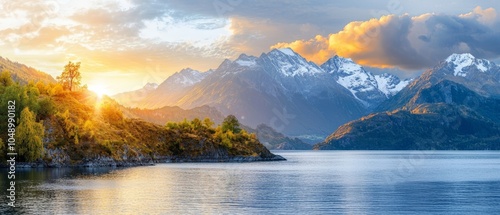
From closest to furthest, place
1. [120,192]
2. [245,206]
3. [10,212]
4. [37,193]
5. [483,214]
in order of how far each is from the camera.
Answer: [10,212], [483,214], [245,206], [37,193], [120,192]

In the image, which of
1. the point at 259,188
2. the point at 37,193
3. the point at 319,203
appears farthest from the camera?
the point at 259,188

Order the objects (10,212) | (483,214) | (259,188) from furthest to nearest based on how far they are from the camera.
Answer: (259,188), (483,214), (10,212)

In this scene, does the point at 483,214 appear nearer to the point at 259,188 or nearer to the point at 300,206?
the point at 300,206

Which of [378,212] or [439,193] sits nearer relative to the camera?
[378,212]

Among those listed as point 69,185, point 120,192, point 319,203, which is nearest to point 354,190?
point 319,203

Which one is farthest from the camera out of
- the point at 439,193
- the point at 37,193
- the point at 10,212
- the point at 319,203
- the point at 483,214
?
the point at 439,193

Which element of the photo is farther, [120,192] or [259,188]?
[259,188]

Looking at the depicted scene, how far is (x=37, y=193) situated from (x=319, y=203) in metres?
55.9

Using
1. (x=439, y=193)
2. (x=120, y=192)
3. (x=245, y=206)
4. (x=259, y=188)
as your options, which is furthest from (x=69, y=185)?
(x=439, y=193)

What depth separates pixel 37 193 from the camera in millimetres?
114625

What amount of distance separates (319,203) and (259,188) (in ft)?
112

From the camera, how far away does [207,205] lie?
101 metres

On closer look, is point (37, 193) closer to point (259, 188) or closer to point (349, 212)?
point (259, 188)

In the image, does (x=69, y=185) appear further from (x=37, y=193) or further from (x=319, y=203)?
(x=319, y=203)
